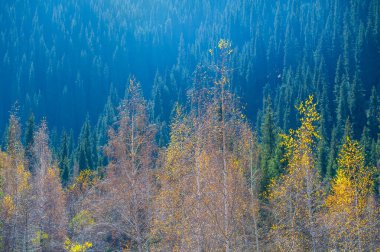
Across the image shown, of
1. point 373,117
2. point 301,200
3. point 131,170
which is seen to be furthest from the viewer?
point 373,117

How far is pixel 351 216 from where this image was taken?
19.3 meters

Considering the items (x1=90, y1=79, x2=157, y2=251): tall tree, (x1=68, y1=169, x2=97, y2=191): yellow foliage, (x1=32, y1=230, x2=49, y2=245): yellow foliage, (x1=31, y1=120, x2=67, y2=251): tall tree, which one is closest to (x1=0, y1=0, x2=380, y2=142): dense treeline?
(x1=68, y1=169, x2=97, y2=191): yellow foliage

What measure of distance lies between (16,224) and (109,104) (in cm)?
15077

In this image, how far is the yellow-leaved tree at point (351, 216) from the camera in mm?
16891

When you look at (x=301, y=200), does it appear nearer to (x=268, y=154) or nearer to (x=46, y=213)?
(x=46, y=213)

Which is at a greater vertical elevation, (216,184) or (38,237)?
(216,184)

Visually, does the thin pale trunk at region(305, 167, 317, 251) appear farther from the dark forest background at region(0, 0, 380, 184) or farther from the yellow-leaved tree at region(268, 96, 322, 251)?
the dark forest background at region(0, 0, 380, 184)

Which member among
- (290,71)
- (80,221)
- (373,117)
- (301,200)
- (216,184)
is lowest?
(301,200)

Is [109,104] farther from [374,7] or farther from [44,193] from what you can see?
[44,193]

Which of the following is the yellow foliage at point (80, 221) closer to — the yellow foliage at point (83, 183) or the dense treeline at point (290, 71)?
the yellow foliage at point (83, 183)

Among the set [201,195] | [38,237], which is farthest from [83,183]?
[201,195]

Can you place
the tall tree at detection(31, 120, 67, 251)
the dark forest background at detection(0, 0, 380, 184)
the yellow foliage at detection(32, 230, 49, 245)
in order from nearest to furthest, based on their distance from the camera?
the yellow foliage at detection(32, 230, 49, 245)
the tall tree at detection(31, 120, 67, 251)
the dark forest background at detection(0, 0, 380, 184)

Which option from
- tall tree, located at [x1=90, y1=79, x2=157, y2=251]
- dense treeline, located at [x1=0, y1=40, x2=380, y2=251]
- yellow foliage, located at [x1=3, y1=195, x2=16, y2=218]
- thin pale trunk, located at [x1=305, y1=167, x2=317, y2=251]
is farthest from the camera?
yellow foliage, located at [x1=3, y1=195, x2=16, y2=218]

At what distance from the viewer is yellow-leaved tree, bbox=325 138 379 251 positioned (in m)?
16.9
